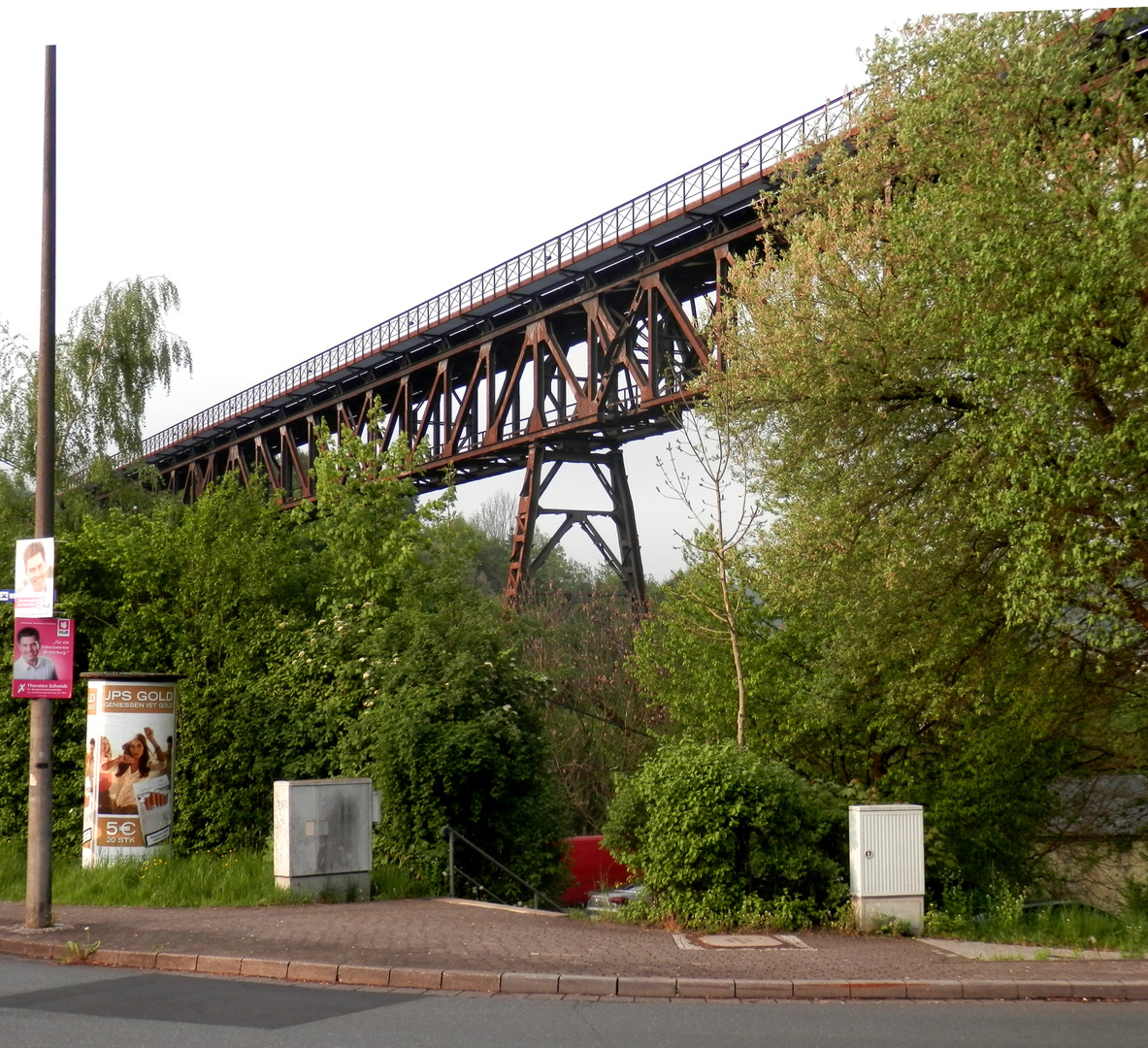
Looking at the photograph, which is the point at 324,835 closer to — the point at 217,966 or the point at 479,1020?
the point at 217,966

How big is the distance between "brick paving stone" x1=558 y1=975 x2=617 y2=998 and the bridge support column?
2683cm

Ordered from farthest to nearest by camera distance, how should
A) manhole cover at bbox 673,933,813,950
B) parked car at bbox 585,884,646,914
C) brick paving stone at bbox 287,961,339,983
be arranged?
parked car at bbox 585,884,646,914
manhole cover at bbox 673,933,813,950
brick paving stone at bbox 287,961,339,983

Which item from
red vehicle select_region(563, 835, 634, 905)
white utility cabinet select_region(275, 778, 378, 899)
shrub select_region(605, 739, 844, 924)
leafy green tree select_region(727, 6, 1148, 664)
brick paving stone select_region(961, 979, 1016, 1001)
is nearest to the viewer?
brick paving stone select_region(961, 979, 1016, 1001)

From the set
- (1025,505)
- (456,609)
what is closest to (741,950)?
(1025,505)

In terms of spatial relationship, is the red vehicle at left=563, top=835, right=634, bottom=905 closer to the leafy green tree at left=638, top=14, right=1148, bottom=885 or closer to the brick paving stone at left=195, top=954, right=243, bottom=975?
the leafy green tree at left=638, top=14, right=1148, bottom=885

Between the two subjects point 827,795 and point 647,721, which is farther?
point 647,721

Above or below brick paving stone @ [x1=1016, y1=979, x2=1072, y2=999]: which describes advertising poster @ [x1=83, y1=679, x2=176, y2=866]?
above

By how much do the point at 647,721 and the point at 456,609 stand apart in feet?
57.5

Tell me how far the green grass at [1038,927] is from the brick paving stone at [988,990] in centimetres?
213

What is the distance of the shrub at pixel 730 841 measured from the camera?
40.3ft

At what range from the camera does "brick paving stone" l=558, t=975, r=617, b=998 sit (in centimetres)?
923

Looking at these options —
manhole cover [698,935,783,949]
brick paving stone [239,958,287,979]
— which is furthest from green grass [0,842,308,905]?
manhole cover [698,935,783,949]

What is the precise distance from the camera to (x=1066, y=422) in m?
13.6

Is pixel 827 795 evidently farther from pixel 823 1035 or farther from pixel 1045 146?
pixel 1045 146
